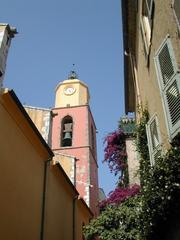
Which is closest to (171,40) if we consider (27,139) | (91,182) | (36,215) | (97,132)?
(27,139)

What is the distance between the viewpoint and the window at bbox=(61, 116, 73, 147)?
2652 cm

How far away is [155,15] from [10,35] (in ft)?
14.9

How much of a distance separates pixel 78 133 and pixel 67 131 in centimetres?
114

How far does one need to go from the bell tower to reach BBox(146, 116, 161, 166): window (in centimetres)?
1572

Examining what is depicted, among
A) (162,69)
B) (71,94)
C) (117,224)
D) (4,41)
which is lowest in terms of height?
(117,224)

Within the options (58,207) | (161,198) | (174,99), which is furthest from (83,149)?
(161,198)

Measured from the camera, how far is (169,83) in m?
5.68

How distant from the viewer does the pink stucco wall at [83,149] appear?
23.4 metres

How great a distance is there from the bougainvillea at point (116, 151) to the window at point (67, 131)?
10992 millimetres

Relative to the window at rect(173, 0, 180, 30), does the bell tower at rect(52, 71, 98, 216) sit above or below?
above

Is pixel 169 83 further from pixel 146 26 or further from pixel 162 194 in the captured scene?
pixel 146 26

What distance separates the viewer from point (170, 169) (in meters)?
4.96

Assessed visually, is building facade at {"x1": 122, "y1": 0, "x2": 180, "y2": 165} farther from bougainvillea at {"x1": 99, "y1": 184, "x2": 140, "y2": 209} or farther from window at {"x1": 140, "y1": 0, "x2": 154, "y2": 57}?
bougainvillea at {"x1": 99, "y1": 184, "x2": 140, "y2": 209}

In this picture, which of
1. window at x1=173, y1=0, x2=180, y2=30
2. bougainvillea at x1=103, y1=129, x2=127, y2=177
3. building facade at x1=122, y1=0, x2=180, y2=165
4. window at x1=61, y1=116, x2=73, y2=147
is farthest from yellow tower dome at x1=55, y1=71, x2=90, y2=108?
window at x1=173, y1=0, x2=180, y2=30
